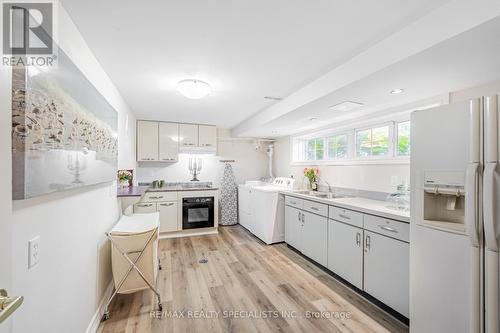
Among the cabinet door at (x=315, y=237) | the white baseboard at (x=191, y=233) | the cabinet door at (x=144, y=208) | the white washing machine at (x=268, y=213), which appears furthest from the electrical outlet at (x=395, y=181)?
the cabinet door at (x=144, y=208)

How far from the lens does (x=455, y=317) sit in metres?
1.37

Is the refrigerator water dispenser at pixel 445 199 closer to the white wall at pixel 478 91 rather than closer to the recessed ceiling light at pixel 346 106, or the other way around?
the white wall at pixel 478 91

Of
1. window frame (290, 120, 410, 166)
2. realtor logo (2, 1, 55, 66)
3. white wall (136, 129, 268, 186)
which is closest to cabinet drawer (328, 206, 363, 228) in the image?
window frame (290, 120, 410, 166)

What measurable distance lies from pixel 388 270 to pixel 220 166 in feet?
12.6

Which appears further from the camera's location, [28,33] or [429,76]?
[429,76]

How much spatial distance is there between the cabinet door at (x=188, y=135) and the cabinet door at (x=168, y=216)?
1275 millimetres

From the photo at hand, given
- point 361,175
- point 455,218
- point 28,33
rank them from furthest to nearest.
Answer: point 361,175
point 455,218
point 28,33

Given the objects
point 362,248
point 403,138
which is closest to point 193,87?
point 362,248

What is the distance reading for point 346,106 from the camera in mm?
2379

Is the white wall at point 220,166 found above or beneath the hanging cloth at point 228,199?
above

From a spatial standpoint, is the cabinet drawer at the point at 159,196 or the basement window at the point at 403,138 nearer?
the basement window at the point at 403,138

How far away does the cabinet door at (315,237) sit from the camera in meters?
2.73

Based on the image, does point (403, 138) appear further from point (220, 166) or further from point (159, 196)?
point (159, 196)

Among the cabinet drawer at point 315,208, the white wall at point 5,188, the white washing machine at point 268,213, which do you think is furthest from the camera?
the white washing machine at point 268,213
